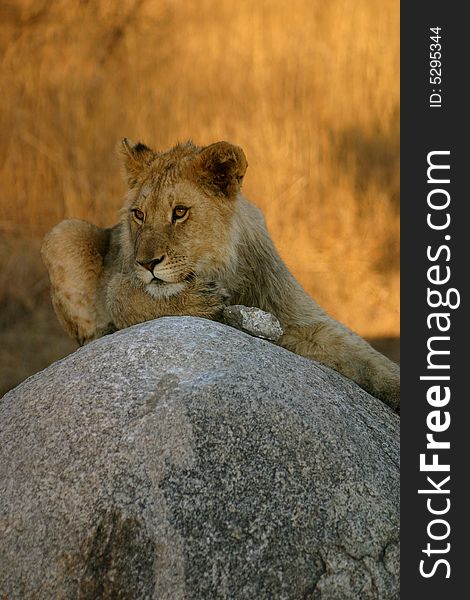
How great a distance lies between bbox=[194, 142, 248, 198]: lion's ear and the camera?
5.46 meters

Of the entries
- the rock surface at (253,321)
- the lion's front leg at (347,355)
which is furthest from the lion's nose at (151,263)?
the lion's front leg at (347,355)

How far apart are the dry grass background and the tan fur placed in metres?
3.78

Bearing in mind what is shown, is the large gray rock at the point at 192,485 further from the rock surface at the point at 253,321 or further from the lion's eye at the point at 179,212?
the lion's eye at the point at 179,212

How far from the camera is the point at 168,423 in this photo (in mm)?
4426

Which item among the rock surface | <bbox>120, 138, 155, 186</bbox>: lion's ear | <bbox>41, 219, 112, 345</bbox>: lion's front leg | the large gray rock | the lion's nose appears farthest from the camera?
<bbox>41, 219, 112, 345</bbox>: lion's front leg

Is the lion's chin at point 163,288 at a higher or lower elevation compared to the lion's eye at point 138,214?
lower

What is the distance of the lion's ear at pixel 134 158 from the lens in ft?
19.4

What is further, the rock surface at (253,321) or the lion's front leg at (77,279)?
the lion's front leg at (77,279)

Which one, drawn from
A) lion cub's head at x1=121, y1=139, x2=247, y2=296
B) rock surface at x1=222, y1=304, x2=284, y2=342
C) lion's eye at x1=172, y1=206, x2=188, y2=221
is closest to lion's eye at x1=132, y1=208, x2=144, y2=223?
lion cub's head at x1=121, y1=139, x2=247, y2=296

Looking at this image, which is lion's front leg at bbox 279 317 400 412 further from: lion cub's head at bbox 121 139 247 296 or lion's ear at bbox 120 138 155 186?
lion's ear at bbox 120 138 155 186

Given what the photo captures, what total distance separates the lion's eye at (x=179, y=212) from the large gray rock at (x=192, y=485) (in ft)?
2.60

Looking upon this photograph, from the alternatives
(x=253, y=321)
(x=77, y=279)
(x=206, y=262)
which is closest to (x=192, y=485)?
(x=253, y=321)

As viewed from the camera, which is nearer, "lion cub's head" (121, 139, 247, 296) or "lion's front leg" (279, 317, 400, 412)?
"lion cub's head" (121, 139, 247, 296)

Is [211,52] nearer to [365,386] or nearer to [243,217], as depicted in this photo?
[243,217]
